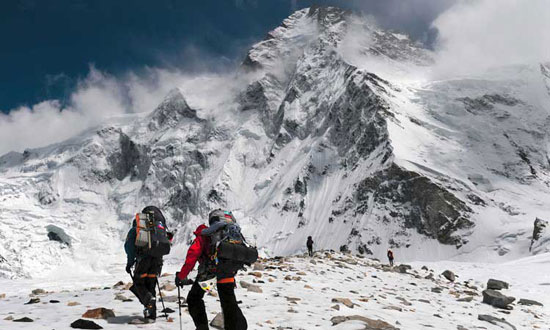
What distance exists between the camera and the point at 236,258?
835 cm

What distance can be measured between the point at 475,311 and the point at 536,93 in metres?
180

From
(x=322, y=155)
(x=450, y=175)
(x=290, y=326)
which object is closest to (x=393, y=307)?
(x=290, y=326)

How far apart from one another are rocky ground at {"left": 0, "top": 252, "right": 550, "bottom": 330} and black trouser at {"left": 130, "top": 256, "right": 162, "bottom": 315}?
54 centimetres

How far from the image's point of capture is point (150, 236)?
9.89 metres

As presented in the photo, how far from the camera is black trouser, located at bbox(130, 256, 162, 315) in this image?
972cm

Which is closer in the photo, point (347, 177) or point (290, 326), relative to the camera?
point (290, 326)

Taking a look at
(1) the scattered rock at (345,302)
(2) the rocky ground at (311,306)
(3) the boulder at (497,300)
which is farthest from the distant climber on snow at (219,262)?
(3) the boulder at (497,300)

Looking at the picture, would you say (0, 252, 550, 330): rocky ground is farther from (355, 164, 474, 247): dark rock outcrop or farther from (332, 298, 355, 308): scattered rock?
(355, 164, 474, 247): dark rock outcrop

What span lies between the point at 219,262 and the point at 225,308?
34.2 inches

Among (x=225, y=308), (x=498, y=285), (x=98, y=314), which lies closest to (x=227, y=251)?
(x=225, y=308)

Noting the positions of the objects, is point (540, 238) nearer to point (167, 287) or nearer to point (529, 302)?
point (529, 302)

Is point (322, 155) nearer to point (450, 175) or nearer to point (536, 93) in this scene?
point (450, 175)

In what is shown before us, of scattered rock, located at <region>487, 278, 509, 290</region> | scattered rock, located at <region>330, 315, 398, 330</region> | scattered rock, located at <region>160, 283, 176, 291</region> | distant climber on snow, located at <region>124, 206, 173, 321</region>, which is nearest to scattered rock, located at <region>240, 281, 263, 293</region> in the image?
scattered rock, located at <region>160, 283, 176, 291</region>

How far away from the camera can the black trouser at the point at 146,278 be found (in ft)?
31.9
